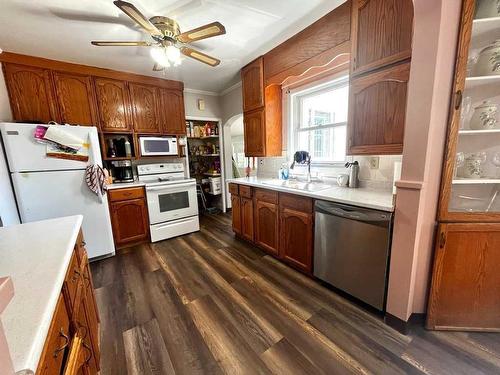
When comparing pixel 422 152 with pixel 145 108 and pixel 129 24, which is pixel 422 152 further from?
pixel 145 108

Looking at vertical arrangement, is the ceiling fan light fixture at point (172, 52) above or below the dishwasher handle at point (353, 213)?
above

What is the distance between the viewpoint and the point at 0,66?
7.71 ft

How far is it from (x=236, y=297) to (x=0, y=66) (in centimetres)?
355

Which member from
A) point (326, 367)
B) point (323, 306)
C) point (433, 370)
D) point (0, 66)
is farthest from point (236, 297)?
point (0, 66)

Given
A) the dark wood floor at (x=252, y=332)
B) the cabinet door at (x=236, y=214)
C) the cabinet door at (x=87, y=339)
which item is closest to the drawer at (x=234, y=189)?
the cabinet door at (x=236, y=214)

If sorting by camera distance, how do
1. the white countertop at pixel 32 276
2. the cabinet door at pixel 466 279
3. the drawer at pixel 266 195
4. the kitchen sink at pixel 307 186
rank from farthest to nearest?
the drawer at pixel 266 195 → the kitchen sink at pixel 307 186 → the cabinet door at pixel 466 279 → the white countertop at pixel 32 276

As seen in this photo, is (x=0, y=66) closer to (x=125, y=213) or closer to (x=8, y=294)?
(x=125, y=213)

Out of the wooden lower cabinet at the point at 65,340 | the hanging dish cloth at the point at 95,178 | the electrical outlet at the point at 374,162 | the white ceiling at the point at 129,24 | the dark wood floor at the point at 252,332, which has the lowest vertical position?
the dark wood floor at the point at 252,332

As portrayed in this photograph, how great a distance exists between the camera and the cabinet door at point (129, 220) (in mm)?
2859

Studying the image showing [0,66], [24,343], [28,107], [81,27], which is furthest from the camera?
[28,107]

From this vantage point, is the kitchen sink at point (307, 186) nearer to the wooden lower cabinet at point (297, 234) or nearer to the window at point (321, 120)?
the wooden lower cabinet at point (297, 234)

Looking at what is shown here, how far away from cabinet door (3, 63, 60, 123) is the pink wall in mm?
3689

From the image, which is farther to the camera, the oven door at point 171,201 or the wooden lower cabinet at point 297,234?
the oven door at point 171,201

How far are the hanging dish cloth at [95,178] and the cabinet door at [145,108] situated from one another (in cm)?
94
